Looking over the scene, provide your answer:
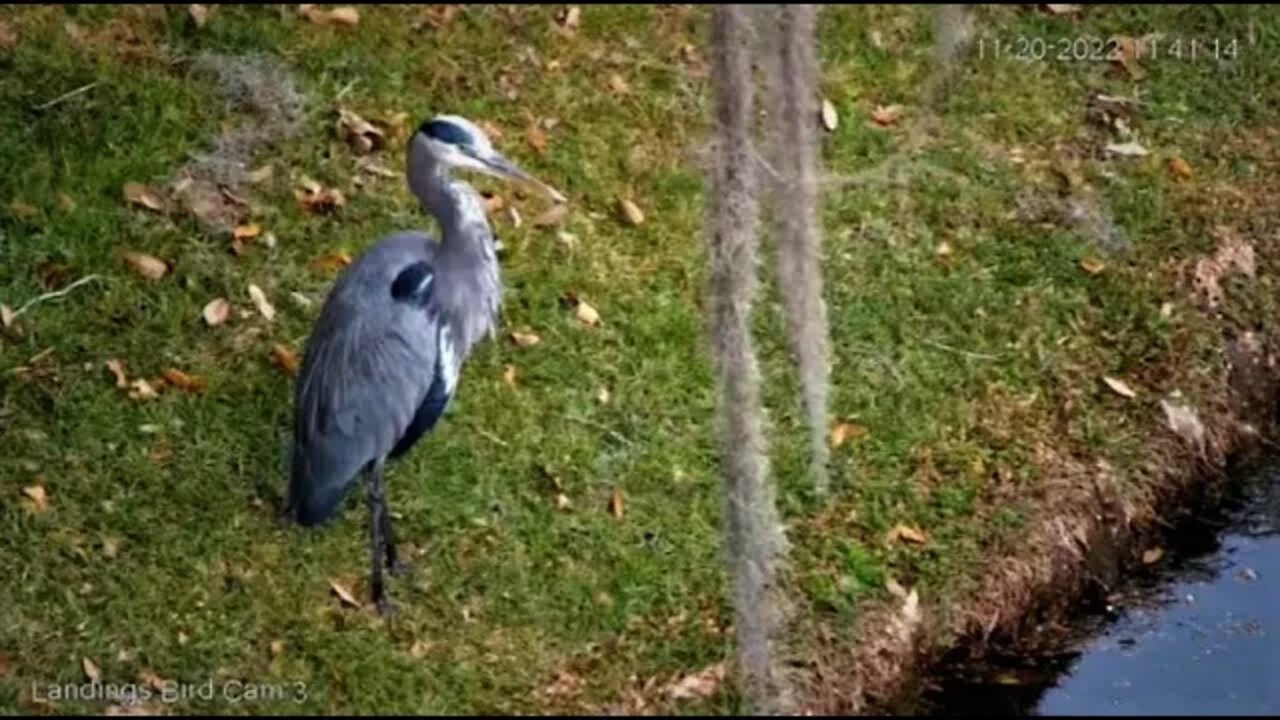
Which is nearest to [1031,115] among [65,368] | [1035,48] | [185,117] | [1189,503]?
[1035,48]

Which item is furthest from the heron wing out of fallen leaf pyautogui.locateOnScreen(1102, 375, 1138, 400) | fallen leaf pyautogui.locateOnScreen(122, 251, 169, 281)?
fallen leaf pyautogui.locateOnScreen(1102, 375, 1138, 400)

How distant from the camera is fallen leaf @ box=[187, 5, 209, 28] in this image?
7.26 meters

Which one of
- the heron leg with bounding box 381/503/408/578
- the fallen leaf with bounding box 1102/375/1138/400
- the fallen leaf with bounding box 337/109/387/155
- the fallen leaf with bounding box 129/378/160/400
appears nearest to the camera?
the heron leg with bounding box 381/503/408/578

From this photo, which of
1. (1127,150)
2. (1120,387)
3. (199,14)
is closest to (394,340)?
(1120,387)

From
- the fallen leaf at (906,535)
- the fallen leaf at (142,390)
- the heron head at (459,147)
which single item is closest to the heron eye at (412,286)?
the heron head at (459,147)

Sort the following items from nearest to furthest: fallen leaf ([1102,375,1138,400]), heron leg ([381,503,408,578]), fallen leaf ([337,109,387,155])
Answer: heron leg ([381,503,408,578]) < fallen leaf ([1102,375,1138,400]) < fallen leaf ([337,109,387,155])

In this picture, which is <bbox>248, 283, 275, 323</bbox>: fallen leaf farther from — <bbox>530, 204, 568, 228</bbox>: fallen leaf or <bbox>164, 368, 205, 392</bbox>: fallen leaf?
<bbox>530, 204, 568, 228</bbox>: fallen leaf

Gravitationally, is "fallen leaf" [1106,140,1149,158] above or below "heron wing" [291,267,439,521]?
above

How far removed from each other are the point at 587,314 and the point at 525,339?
0.20 meters

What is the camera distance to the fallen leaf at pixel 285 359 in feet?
20.1

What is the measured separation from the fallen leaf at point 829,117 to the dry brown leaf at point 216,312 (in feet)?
6.65

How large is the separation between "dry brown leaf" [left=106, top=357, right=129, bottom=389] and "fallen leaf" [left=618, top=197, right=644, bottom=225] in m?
1.58

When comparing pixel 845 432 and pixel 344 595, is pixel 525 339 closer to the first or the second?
pixel 845 432

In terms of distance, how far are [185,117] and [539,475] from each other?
1.86 m
